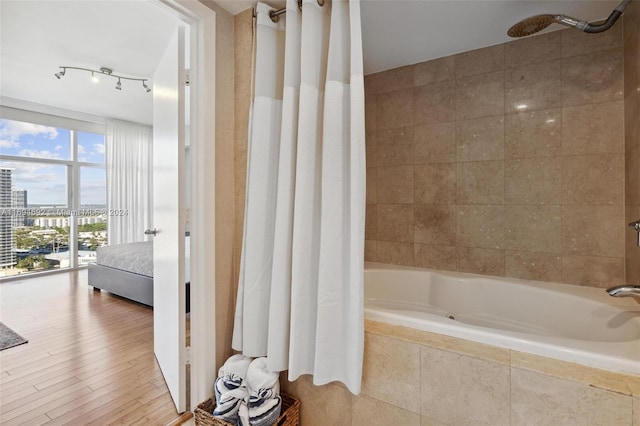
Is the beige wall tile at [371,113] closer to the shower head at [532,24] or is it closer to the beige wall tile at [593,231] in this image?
the shower head at [532,24]

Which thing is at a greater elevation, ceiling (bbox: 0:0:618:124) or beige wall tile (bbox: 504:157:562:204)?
ceiling (bbox: 0:0:618:124)

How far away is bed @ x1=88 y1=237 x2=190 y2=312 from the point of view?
310 cm

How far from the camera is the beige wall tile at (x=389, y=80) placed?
238 centimetres

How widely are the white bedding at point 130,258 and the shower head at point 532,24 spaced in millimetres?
2933

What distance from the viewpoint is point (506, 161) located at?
2.03m

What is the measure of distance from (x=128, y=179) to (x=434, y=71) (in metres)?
5.16

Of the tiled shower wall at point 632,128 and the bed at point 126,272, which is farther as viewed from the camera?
the bed at point 126,272

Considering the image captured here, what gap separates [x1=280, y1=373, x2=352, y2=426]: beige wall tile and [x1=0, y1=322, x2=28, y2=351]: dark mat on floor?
235 centimetres

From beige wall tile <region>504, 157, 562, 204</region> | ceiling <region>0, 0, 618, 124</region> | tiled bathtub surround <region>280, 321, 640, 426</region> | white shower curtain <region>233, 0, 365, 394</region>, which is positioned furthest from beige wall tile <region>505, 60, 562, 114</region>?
tiled bathtub surround <region>280, 321, 640, 426</region>

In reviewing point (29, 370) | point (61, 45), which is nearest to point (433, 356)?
point (29, 370)

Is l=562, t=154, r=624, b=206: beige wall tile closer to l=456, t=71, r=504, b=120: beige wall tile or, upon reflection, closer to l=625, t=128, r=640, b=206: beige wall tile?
l=625, t=128, r=640, b=206: beige wall tile

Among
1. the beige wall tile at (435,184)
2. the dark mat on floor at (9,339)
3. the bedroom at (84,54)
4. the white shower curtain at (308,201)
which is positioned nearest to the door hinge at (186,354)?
the bedroom at (84,54)

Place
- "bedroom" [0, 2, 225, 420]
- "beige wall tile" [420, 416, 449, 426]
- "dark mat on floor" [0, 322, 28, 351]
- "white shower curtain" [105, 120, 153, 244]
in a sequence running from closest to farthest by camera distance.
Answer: "beige wall tile" [420, 416, 449, 426] → "bedroom" [0, 2, 225, 420] → "dark mat on floor" [0, 322, 28, 351] → "white shower curtain" [105, 120, 153, 244]

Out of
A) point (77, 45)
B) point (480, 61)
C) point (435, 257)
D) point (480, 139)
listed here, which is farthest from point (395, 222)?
point (77, 45)
